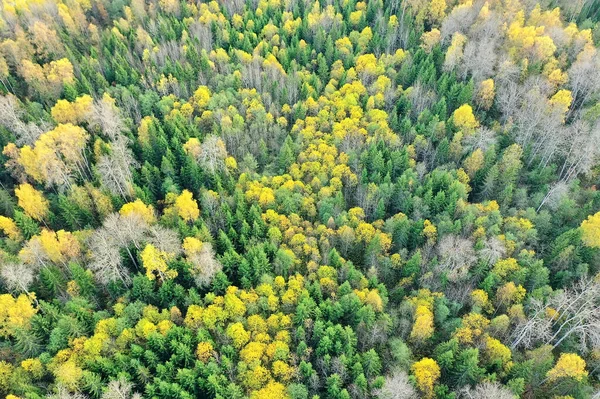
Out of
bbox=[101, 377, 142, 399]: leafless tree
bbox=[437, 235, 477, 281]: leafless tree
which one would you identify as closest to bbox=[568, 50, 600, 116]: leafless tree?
bbox=[437, 235, 477, 281]: leafless tree

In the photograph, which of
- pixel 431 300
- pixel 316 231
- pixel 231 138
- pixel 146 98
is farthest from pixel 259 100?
pixel 431 300

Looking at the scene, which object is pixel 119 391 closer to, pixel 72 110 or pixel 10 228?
pixel 10 228


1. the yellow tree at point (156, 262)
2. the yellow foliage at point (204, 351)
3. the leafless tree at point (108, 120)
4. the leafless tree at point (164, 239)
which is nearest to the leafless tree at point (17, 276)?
the yellow tree at point (156, 262)

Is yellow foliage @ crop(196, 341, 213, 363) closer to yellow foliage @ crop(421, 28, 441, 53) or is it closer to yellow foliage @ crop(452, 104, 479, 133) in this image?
yellow foliage @ crop(452, 104, 479, 133)

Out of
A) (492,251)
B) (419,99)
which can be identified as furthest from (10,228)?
(419,99)

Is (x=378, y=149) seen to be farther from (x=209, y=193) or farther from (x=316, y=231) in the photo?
(x=209, y=193)
